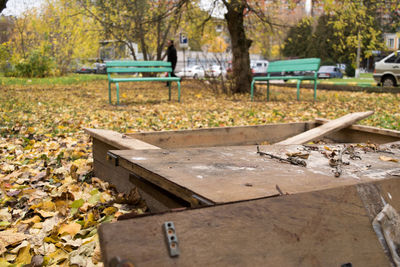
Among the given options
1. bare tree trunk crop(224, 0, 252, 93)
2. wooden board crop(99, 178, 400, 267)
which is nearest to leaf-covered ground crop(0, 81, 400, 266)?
wooden board crop(99, 178, 400, 267)

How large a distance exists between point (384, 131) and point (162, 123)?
3.28 m

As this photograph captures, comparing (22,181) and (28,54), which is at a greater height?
(28,54)

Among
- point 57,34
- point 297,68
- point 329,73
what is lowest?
point 329,73

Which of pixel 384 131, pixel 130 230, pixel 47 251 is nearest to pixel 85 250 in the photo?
pixel 47 251

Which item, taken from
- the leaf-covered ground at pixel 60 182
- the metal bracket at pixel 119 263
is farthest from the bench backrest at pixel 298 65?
the metal bracket at pixel 119 263

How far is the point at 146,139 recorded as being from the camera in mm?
3076

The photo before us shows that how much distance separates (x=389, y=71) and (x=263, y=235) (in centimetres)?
1569

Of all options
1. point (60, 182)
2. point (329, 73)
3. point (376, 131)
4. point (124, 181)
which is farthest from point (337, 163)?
point (329, 73)

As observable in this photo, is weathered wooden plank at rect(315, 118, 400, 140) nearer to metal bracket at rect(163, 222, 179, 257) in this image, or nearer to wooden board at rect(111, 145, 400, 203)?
wooden board at rect(111, 145, 400, 203)

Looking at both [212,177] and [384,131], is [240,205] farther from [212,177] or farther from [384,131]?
[384,131]

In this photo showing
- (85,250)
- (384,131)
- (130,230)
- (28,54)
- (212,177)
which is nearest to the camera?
(130,230)

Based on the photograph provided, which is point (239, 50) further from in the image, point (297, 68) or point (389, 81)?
point (389, 81)

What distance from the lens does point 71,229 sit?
2025 mm

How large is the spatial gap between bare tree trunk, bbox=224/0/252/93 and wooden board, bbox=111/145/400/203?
9263 millimetres
